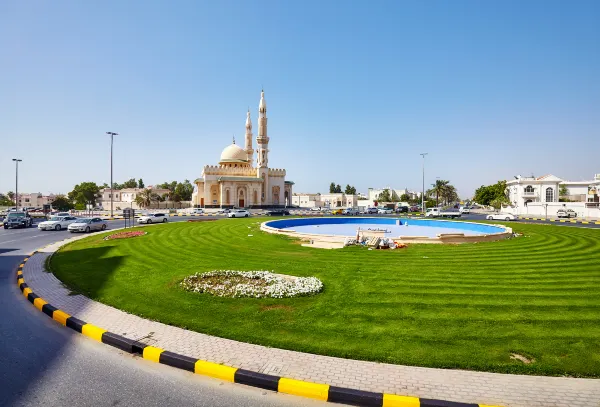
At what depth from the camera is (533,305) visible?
29.1 feet

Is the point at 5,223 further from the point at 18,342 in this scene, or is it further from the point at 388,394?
the point at 388,394

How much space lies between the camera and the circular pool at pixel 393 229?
20688 millimetres

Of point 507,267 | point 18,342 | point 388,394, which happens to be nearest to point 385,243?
point 507,267

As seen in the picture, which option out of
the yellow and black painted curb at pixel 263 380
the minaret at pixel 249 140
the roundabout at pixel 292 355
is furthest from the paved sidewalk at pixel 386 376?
the minaret at pixel 249 140

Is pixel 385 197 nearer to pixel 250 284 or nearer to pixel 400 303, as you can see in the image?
pixel 250 284

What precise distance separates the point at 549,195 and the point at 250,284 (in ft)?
275

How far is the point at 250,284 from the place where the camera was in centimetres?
1095

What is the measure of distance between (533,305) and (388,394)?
6.19 meters

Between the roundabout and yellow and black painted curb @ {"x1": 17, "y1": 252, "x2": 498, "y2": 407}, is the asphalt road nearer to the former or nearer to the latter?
yellow and black painted curb @ {"x1": 17, "y1": 252, "x2": 498, "y2": 407}

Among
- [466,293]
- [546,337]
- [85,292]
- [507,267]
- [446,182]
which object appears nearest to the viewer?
[546,337]

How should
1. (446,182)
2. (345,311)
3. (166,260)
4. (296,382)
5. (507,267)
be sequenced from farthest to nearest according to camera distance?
(446,182)
(166,260)
(507,267)
(345,311)
(296,382)

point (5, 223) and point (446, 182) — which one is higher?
point (446, 182)

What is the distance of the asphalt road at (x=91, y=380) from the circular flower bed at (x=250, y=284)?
A: 3.60 meters

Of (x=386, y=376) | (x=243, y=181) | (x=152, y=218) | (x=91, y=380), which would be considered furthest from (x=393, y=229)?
(x=243, y=181)
